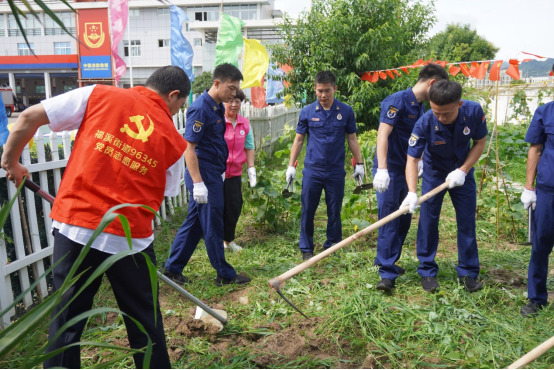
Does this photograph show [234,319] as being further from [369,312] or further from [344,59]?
[344,59]

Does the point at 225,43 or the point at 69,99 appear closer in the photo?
the point at 69,99

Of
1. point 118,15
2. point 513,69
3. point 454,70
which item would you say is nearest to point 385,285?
point 513,69

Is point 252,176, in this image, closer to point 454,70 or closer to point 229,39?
point 454,70

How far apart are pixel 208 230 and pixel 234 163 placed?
40.6 inches

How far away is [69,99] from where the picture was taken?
1.85 m

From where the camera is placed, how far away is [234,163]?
4.38 metres

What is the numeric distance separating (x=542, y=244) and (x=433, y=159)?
98 centimetres

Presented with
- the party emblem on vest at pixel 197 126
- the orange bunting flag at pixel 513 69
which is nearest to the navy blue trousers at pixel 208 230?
the party emblem on vest at pixel 197 126

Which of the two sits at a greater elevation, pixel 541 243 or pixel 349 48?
pixel 349 48

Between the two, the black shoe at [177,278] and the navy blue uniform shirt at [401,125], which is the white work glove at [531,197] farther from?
the black shoe at [177,278]

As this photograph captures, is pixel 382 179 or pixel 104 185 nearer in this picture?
pixel 104 185

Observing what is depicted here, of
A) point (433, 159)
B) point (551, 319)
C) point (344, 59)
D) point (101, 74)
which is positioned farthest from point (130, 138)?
point (101, 74)

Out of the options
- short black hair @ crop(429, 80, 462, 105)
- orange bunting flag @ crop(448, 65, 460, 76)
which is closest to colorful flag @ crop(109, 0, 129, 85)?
orange bunting flag @ crop(448, 65, 460, 76)

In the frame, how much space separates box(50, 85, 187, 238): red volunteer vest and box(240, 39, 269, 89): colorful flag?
6924 millimetres
